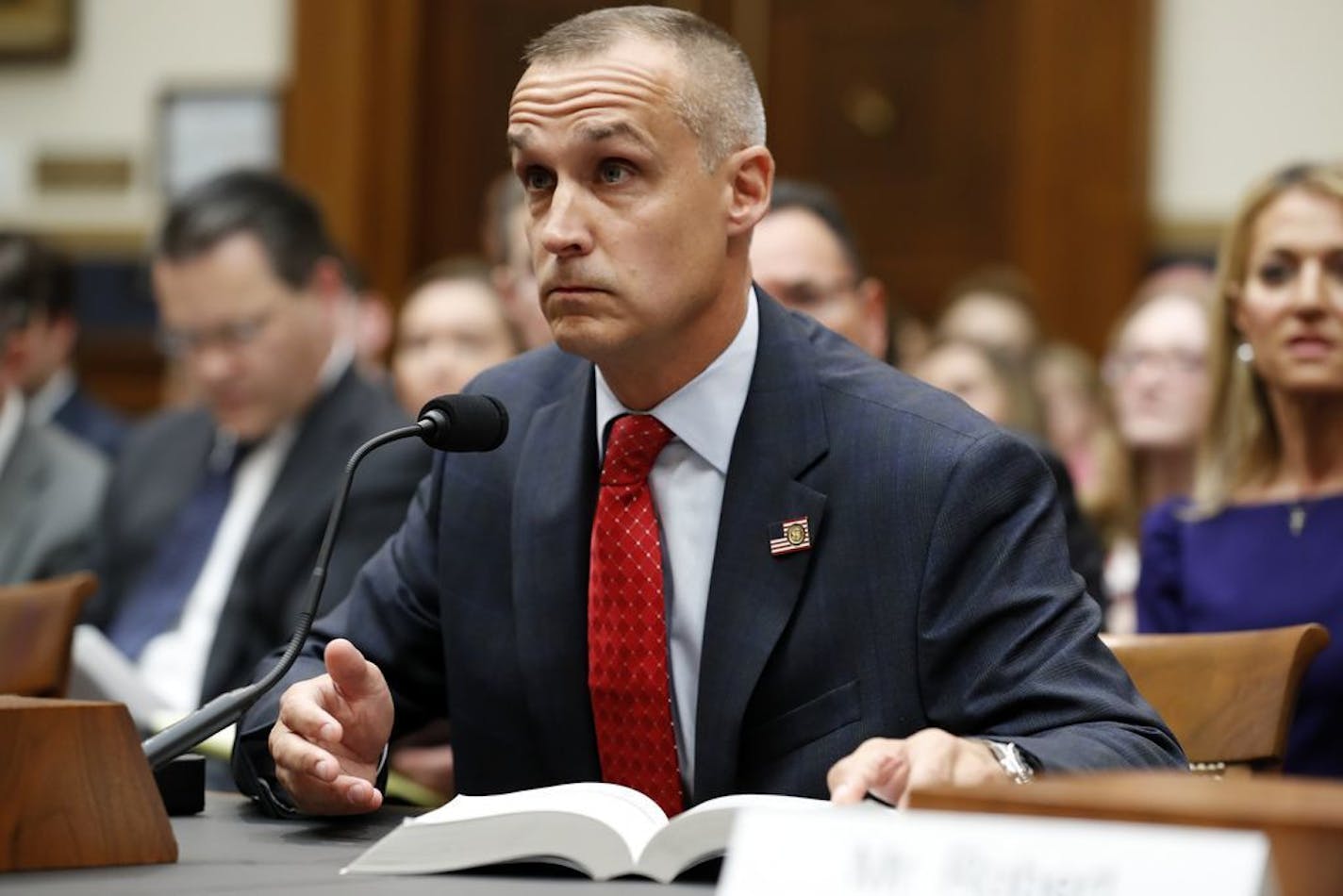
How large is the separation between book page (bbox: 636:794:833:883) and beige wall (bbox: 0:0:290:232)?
5638 mm

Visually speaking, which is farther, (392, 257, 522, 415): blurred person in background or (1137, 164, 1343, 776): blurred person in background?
(392, 257, 522, 415): blurred person in background

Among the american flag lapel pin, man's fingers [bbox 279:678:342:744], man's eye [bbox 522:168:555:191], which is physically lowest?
man's fingers [bbox 279:678:342:744]

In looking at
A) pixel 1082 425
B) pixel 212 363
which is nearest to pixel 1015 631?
pixel 212 363

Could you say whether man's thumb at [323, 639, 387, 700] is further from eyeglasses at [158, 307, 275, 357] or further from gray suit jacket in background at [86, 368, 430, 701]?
eyeglasses at [158, 307, 275, 357]

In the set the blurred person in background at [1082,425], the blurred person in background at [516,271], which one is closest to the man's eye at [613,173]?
the blurred person in background at [516,271]

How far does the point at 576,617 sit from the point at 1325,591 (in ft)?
5.05

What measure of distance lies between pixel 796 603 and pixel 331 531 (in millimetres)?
480

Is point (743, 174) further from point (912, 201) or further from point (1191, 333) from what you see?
point (912, 201)

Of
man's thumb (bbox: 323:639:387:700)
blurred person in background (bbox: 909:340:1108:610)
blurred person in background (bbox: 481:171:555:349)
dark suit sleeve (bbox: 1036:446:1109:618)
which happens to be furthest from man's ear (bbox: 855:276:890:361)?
man's thumb (bbox: 323:639:387:700)

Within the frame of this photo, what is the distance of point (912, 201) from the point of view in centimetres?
659

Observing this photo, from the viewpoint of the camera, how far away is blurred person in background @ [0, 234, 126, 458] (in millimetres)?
5477

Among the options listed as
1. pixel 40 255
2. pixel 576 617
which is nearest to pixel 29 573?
pixel 40 255

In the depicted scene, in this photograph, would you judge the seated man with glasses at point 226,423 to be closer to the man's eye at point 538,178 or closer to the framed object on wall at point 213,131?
the man's eye at point 538,178

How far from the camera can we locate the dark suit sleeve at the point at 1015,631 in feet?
6.26
